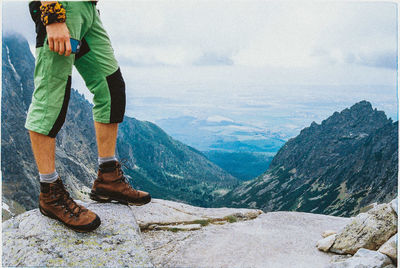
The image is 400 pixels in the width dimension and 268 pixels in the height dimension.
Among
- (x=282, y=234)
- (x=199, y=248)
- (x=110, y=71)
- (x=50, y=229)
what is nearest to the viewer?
(x=50, y=229)

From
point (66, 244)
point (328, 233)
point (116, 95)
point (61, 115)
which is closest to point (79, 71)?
point (116, 95)

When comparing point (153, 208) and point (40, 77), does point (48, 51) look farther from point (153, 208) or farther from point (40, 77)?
point (153, 208)

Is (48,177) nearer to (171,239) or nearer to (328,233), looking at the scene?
(171,239)

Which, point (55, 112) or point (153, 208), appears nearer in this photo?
point (55, 112)

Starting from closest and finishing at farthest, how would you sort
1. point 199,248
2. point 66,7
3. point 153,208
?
1. point 66,7
2. point 199,248
3. point 153,208

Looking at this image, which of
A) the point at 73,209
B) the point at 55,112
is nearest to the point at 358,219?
the point at 73,209

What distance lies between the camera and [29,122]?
6.06 m

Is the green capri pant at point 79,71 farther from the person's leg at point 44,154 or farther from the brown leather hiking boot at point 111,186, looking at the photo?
the brown leather hiking boot at point 111,186

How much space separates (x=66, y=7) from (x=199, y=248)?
20.2ft

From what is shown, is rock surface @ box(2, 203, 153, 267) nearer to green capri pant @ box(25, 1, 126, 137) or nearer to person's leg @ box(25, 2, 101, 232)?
person's leg @ box(25, 2, 101, 232)

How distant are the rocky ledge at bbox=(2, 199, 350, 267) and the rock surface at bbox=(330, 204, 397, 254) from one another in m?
0.51

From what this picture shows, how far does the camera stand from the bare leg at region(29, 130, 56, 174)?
20.1ft

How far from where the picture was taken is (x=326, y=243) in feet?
27.1

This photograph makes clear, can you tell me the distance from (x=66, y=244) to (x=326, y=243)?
244 inches
